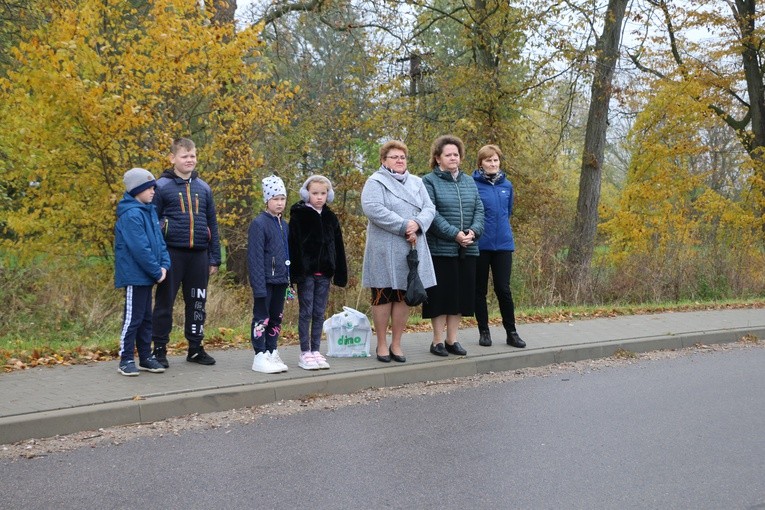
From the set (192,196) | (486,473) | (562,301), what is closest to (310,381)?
(192,196)

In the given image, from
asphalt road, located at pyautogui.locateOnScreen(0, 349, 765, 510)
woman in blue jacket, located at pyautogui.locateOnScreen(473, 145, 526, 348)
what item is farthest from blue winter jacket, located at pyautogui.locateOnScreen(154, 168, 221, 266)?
woman in blue jacket, located at pyautogui.locateOnScreen(473, 145, 526, 348)

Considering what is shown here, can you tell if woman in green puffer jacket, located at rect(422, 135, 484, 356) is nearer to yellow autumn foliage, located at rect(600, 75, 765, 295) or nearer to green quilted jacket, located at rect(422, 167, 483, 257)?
green quilted jacket, located at rect(422, 167, 483, 257)

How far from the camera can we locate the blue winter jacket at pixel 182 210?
7750 millimetres

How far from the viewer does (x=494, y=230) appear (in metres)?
9.27

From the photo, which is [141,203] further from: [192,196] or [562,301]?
[562,301]

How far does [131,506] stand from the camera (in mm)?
4574

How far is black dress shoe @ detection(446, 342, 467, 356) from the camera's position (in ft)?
29.3

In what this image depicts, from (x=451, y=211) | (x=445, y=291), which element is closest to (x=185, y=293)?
(x=445, y=291)

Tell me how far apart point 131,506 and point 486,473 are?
2.06 metres

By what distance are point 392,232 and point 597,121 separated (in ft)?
42.4

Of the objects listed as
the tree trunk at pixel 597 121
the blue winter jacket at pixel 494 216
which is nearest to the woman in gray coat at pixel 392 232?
the blue winter jacket at pixel 494 216

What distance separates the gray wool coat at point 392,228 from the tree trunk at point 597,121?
9.84 m

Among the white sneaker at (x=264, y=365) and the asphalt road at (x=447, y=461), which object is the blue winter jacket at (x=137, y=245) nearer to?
the white sneaker at (x=264, y=365)

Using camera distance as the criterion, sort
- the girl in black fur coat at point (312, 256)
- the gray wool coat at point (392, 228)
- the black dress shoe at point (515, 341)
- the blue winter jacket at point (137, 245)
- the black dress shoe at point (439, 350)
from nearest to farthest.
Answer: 1. the blue winter jacket at point (137, 245)
2. the girl in black fur coat at point (312, 256)
3. the gray wool coat at point (392, 228)
4. the black dress shoe at point (439, 350)
5. the black dress shoe at point (515, 341)
